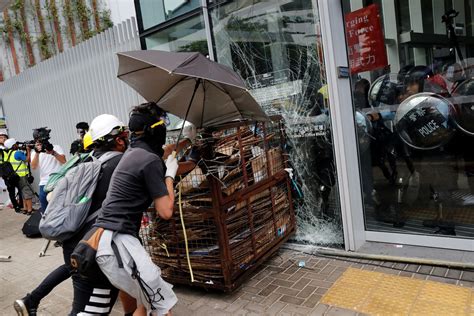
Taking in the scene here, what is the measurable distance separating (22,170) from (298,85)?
7.30 m

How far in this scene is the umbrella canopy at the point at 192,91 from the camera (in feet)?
9.13

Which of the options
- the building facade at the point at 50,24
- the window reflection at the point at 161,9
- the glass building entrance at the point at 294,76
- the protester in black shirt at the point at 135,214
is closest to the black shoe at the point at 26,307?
the protester in black shirt at the point at 135,214

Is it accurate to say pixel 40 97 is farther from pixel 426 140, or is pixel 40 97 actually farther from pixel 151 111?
pixel 426 140

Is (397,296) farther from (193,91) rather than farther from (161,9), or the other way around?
(161,9)

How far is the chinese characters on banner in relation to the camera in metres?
4.18

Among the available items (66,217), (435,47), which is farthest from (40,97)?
(435,47)

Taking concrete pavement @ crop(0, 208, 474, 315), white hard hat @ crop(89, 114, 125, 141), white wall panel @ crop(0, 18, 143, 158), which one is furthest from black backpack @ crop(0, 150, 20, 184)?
white hard hat @ crop(89, 114, 125, 141)

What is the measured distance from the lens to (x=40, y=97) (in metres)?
9.07

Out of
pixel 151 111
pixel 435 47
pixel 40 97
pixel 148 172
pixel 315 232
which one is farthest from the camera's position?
pixel 40 97

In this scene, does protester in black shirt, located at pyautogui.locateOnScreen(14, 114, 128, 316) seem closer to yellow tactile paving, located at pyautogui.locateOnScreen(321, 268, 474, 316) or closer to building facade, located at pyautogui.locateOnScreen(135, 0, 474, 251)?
yellow tactile paving, located at pyautogui.locateOnScreen(321, 268, 474, 316)

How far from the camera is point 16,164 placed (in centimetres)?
865

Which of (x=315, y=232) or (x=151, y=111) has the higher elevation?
(x=151, y=111)

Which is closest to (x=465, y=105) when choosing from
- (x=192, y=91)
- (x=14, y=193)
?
(x=192, y=91)

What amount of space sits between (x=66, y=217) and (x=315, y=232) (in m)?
2.93
